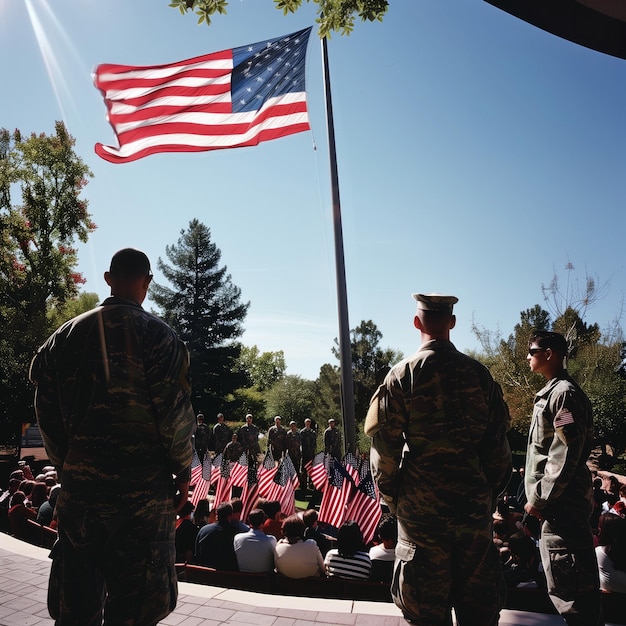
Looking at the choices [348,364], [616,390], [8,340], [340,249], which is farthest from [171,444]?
[8,340]

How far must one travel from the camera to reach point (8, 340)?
21.1m

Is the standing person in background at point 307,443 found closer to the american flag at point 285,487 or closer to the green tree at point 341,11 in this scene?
the american flag at point 285,487

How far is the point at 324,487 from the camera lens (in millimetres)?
7855

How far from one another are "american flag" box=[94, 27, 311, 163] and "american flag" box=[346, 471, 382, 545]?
5.53 m

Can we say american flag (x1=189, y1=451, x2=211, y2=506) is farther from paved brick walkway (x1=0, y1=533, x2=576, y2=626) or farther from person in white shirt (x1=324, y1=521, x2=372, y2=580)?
person in white shirt (x1=324, y1=521, x2=372, y2=580)

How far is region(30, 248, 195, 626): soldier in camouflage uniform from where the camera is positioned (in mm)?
2006

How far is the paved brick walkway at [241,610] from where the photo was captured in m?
3.24

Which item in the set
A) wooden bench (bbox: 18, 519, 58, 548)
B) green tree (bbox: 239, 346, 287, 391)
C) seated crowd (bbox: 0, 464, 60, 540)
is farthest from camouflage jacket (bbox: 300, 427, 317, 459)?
green tree (bbox: 239, 346, 287, 391)

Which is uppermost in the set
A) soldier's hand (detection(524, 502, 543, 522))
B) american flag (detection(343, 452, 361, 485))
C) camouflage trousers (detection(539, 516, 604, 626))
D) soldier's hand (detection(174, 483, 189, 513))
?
soldier's hand (detection(174, 483, 189, 513))

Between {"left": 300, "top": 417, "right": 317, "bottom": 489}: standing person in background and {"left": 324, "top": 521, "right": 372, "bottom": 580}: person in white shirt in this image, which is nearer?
{"left": 324, "top": 521, "right": 372, "bottom": 580}: person in white shirt

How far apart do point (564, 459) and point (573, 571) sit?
639 mm

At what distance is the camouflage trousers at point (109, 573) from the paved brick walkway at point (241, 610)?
148 cm

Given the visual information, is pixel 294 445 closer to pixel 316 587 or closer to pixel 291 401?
pixel 316 587

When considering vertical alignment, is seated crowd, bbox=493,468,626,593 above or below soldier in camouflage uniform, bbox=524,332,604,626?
below
